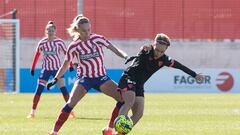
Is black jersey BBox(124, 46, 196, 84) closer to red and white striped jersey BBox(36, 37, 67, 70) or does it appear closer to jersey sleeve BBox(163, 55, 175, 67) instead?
jersey sleeve BBox(163, 55, 175, 67)

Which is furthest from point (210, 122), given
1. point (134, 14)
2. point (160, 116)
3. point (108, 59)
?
point (134, 14)

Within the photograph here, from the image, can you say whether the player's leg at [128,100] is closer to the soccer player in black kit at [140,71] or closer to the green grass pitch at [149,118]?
the soccer player in black kit at [140,71]

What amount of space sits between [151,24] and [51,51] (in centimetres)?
2118

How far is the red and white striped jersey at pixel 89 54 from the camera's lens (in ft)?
37.4

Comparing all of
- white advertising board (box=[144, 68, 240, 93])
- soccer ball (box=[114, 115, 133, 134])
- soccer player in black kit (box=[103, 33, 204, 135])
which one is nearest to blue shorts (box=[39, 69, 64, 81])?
soccer player in black kit (box=[103, 33, 204, 135])

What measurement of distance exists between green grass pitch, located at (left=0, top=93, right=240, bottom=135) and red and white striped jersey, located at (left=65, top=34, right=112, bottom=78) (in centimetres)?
159

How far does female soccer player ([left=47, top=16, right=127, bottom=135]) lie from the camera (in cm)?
1132

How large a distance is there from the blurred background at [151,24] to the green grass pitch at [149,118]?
1399 centimetres

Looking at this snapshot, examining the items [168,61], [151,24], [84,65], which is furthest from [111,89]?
[151,24]

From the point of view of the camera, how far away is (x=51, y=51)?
1747 cm

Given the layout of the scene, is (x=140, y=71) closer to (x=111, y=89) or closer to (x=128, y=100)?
(x=128, y=100)

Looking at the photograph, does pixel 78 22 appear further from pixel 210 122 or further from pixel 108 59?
pixel 108 59

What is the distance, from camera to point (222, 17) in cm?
3894

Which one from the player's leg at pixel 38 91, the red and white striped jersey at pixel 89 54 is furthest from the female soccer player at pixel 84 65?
the player's leg at pixel 38 91
